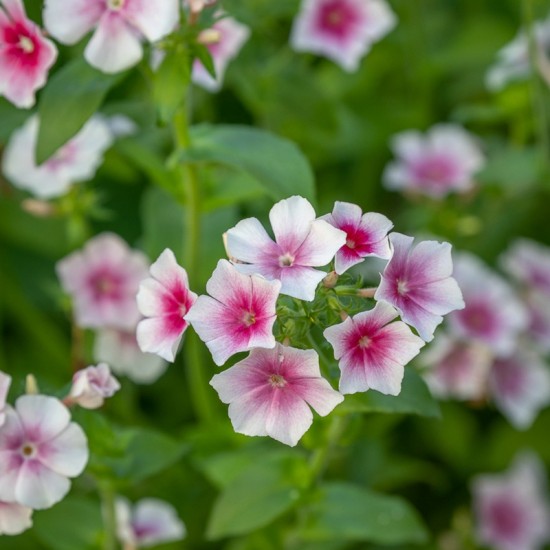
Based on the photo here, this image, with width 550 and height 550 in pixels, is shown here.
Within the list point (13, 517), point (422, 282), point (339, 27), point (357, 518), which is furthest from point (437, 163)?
point (13, 517)

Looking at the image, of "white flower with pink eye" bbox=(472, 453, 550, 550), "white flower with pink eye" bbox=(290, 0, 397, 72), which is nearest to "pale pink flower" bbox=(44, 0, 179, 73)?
"white flower with pink eye" bbox=(290, 0, 397, 72)

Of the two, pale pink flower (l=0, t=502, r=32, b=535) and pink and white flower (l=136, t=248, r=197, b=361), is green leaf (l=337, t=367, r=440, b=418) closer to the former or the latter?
pink and white flower (l=136, t=248, r=197, b=361)

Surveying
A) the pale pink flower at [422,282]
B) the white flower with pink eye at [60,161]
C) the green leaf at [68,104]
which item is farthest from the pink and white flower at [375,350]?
→ the white flower with pink eye at [60,161]

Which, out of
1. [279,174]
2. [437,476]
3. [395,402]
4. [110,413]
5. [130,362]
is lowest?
[437,476]

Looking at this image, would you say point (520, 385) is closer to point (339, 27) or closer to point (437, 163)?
point (437, 163)

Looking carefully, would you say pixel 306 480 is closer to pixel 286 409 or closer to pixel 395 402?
pixel 395 402

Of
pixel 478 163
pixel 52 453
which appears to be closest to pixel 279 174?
pixel 52 453
